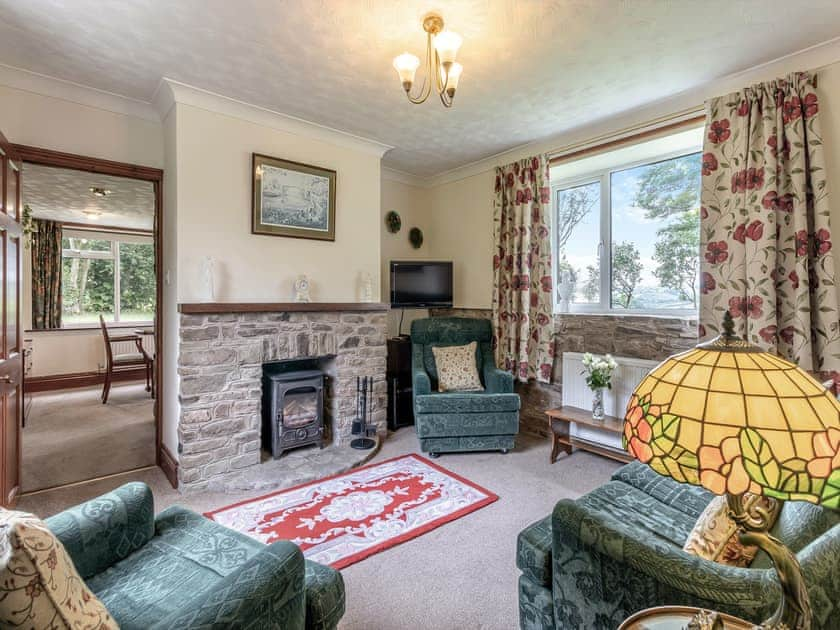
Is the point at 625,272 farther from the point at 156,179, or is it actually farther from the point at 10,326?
the point at 10,326

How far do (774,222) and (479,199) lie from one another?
251cm

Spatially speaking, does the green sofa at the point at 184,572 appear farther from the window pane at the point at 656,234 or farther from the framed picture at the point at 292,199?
the window pane at the point at 656,234

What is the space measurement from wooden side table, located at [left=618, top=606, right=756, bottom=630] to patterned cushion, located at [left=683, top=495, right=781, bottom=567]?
31 cm

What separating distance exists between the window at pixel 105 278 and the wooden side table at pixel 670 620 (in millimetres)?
6959

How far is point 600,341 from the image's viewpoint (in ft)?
11.1

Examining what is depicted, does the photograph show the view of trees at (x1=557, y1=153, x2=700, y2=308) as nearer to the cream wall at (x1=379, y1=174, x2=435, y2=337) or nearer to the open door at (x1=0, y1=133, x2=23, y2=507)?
the cream wall at (x1=379, y1=174, x2=435, y2=337)

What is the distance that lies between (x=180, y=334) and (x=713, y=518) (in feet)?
9.65

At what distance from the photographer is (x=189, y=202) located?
2.75 metres

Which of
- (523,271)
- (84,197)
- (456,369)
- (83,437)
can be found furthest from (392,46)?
(84,197)

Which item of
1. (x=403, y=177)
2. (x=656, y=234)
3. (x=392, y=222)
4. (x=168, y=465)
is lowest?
(x=168, y=465)

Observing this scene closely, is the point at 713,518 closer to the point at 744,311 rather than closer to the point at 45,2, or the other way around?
the point at 744,311

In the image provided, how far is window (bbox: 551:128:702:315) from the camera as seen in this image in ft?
9.94

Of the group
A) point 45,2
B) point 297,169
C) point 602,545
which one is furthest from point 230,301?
point 602,545

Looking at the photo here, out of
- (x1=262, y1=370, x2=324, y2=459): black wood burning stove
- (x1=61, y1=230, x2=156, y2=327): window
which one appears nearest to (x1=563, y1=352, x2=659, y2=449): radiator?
(x1=262, y1=370, x2=324, y2=459): black wood burning stove
